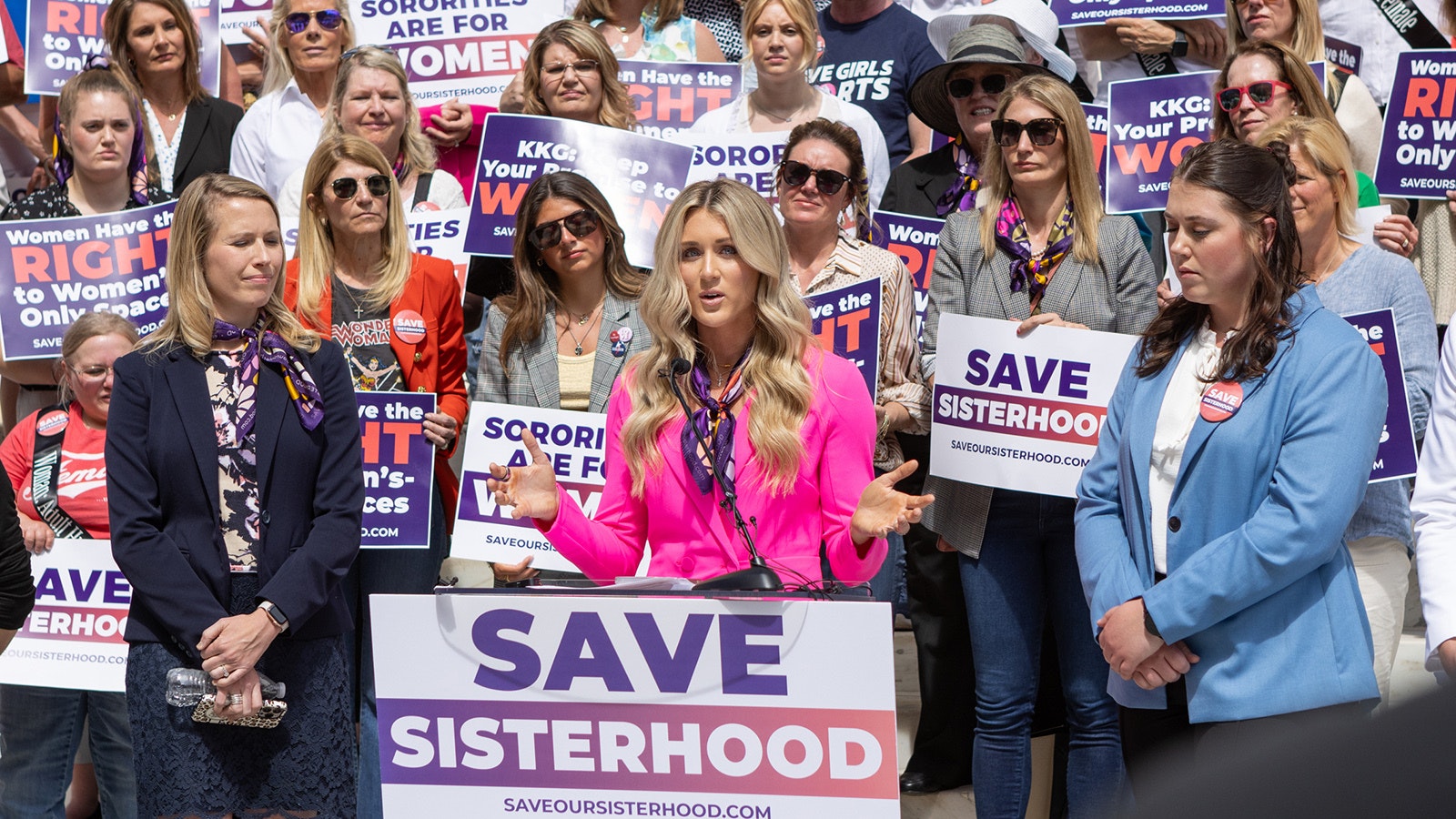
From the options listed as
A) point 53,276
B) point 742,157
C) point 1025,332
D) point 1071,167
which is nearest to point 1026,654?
point 1025,332

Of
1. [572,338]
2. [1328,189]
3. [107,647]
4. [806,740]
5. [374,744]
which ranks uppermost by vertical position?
[1328,189]

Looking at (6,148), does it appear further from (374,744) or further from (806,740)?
(806,740)

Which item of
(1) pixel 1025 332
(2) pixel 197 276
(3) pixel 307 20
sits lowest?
(1) pixel 1025 332

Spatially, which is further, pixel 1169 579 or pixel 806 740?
pixel 1169 579

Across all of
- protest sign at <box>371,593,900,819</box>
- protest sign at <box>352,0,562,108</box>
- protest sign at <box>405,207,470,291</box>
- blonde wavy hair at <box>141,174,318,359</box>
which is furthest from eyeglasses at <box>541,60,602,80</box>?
protest sign at <box>371,593,900,819</box>

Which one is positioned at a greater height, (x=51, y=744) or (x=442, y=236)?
(x=442, y=236)

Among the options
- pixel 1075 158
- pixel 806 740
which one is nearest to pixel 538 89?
pixel 1075 158

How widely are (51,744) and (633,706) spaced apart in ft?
11.0

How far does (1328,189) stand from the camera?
4352 mm

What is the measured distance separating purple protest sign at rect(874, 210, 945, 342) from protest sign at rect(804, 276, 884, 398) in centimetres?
95

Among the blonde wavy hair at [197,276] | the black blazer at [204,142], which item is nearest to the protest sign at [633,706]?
the blonde wavy hair at [197,276]

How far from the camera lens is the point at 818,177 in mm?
5328

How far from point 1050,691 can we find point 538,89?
3.31 meters

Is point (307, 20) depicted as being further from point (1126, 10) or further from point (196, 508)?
point (196, 508)
